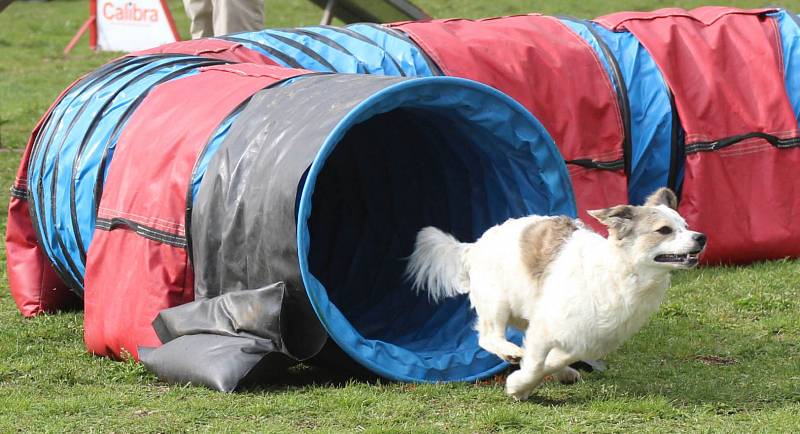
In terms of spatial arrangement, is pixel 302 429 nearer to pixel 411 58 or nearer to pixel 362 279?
pixel 362 279

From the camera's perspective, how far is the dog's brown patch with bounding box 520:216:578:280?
6094 millimetres

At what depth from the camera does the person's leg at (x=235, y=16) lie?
11.5 meters

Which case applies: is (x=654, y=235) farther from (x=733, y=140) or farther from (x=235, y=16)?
(x=235, y=16)

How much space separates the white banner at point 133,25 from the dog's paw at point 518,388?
1271 cm

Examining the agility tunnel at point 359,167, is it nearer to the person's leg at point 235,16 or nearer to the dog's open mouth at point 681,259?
the dog's open mouth at point 681,259

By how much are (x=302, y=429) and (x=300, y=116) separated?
1.72 meters

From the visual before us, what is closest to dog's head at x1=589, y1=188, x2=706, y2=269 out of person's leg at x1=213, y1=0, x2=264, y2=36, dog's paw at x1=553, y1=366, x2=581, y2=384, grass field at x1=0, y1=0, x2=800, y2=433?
grass field at x1=0, y1=0, x2=800, y2=433

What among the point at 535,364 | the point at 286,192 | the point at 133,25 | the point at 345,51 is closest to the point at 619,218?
the point at 535,364

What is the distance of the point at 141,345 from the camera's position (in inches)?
265

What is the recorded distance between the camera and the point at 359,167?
8492 millimetres

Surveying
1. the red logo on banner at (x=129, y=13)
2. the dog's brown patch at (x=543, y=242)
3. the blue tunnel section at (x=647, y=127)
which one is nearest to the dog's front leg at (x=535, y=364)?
the dog's brown patch at (x=543, y=242)

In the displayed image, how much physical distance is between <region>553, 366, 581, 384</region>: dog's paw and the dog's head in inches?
37.3

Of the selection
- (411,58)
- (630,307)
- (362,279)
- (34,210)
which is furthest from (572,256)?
(34,210)

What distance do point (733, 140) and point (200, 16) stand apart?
5729 millimetres
